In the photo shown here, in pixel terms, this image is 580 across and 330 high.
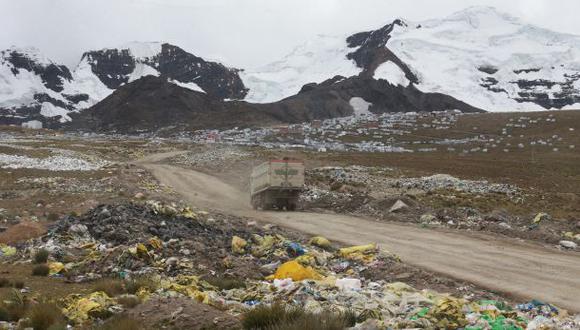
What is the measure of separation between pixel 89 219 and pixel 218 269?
711 centimetres

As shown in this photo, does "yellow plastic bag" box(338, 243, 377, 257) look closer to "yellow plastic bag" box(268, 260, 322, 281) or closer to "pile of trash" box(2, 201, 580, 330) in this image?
"pile of trash" box(2, 201, 580, 330)

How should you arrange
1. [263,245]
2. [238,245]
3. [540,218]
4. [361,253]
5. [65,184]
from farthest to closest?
[65,184], [540,218], [263,245], [361,253], [238,245]

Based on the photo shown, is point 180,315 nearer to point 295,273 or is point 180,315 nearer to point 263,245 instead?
point 295,273

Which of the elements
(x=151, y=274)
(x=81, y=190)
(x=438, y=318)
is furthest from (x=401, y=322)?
(x=81, y=190)

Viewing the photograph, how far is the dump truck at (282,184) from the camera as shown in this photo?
35656 mm

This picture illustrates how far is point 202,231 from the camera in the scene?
2141 cm

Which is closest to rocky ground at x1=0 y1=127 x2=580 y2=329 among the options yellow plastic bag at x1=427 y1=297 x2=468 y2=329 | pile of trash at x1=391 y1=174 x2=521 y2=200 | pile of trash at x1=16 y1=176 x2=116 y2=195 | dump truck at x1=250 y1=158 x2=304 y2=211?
yellow plastic bag at x1=427 y1=297 x2=468 y2=329

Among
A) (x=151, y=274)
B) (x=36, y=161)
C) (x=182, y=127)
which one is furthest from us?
(x=182, y=127)

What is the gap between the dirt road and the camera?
51.8 feet

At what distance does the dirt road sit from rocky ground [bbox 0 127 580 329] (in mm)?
985

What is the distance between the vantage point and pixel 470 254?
20.7 m

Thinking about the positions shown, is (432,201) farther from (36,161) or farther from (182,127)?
(182,127)

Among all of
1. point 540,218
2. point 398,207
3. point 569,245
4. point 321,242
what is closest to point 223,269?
point 321,242

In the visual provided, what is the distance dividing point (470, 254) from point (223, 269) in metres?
9.06
